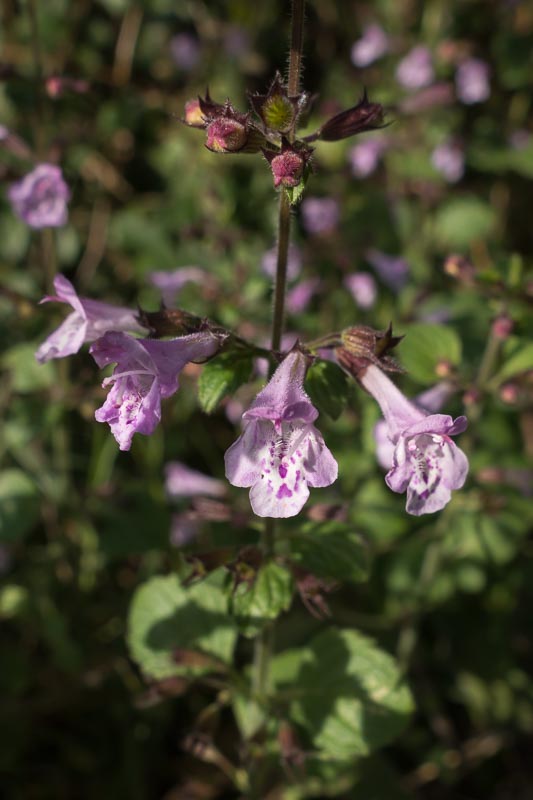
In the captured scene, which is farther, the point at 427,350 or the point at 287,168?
the point at 427,350

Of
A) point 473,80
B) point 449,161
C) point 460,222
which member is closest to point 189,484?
point 460,222

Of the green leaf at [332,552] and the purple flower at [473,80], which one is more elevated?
the purple flower at [473,80]

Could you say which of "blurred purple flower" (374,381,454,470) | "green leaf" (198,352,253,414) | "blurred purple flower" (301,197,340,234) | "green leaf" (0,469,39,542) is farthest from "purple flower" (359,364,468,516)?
"blurred purple flower" (301,197,340,234)

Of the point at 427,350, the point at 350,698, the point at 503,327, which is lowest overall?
the point at 350,698

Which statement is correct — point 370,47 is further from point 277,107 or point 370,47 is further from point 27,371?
point 277,107

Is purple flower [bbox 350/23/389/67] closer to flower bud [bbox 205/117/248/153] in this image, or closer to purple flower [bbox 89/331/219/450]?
flower bud [bbox 205/117/248/153]

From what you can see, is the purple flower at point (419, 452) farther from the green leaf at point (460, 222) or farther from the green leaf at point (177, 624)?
the green leaf at point (460, 222)

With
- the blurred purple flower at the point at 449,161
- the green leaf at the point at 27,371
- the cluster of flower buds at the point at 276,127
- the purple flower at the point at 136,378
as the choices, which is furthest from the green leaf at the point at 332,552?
the blurred purple flower at the point at 449,161
